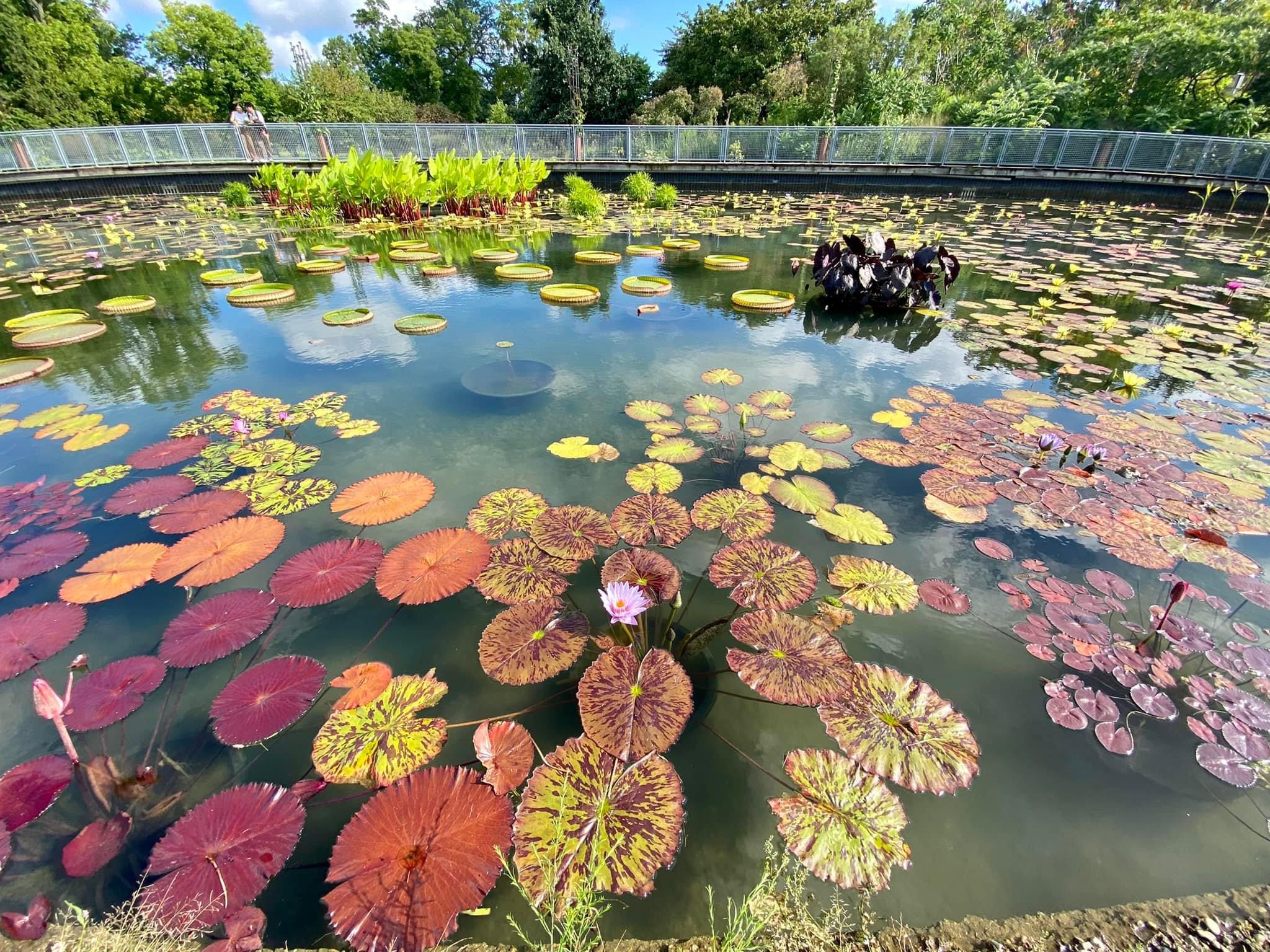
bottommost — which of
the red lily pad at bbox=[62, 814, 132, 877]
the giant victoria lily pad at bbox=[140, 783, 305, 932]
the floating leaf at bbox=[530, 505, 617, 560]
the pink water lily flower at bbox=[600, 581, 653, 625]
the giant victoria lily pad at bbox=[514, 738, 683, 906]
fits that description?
the red lily pad at bbox=[62, 814, 132, 877]

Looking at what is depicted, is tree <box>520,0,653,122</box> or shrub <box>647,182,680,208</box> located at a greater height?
tree <box>520,0,653,122</box>

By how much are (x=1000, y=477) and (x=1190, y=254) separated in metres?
9.42

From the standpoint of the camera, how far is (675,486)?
2.56 metres

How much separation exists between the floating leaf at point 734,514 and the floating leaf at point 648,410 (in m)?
0.91

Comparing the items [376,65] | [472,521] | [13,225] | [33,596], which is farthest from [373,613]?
[376,65]

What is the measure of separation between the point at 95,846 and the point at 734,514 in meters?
2.23

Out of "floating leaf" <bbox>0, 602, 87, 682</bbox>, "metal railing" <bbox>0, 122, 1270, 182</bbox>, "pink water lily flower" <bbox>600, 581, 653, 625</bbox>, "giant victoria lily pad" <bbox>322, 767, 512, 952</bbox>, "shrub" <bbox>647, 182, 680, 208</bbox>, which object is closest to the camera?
"giant victoria lily pad" <bbox>322, 767, 512, 952</bbox>

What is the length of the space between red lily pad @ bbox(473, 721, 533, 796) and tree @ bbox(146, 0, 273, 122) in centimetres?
4462

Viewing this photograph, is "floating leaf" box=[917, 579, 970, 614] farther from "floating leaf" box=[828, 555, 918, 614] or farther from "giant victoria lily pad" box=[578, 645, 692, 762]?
Answer: "giant victoria lily pad" box=[578, 645, 692, 762]

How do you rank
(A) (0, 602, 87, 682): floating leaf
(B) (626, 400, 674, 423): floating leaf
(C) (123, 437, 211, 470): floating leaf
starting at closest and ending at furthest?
(A) (0, 602, 87, 682): floating leaf < (C) (123, 437, 211, 470): floating leaf < (B) (626, 400, 674, 423): floating leaf

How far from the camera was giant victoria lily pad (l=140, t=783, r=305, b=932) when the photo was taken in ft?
3.67

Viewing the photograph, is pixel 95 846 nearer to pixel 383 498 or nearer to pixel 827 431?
pixel 383 498

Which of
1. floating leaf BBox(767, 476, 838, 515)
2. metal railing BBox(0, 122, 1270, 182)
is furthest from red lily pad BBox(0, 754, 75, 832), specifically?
metal railing BBox(0, 122, 1270, 182)

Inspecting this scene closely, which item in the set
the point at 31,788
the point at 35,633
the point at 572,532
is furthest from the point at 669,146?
the point at 31,788
